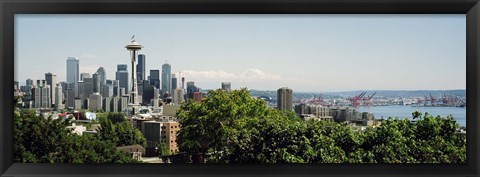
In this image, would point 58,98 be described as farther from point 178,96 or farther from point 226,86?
point 226,86

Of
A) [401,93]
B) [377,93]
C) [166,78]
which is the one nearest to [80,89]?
[166,78]

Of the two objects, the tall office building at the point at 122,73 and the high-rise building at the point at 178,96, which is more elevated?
the tall office building at the point at 122,73

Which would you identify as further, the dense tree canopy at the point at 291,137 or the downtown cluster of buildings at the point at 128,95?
the dense tree canopy at the point at 291,137

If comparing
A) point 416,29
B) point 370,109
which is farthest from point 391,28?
point 370,109

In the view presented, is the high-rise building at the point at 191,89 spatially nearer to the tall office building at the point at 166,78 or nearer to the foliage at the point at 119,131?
the tall office building at the point at 166,78

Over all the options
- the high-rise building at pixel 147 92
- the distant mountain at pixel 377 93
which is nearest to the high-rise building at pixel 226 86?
the distant mountain at pixel 377 93

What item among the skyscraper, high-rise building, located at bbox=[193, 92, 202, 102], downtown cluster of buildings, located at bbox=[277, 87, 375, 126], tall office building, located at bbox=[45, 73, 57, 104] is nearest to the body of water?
downtown cluster of buildings, located at bbox=[277, 87, 375, 126]
